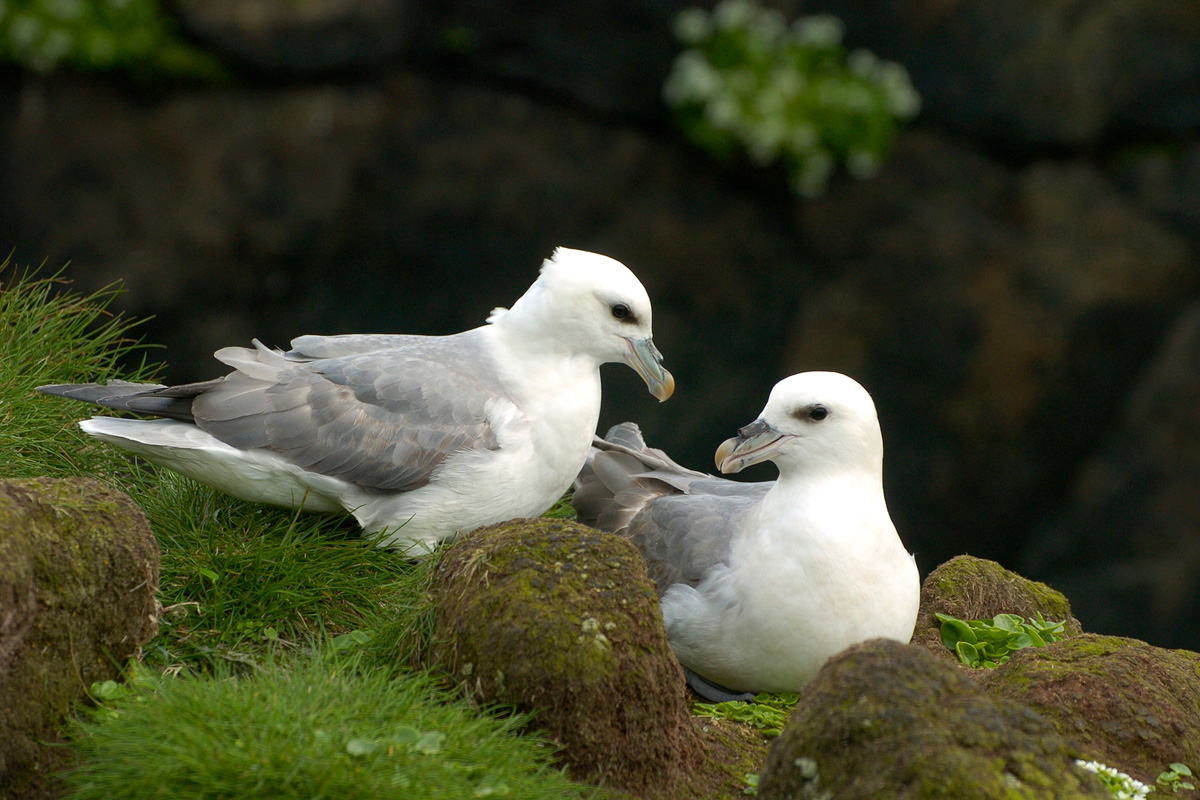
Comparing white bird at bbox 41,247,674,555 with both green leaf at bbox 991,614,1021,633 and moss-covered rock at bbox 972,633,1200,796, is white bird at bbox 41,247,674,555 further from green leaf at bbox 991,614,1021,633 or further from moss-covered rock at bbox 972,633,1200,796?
moss-covered rock at bbox 972,633,1200,796

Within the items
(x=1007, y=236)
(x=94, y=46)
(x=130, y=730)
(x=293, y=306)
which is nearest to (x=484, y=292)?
(x=293, y=306)

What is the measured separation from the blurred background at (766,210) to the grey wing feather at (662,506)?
15.4ft

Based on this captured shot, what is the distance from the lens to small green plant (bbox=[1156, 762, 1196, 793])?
3004mm

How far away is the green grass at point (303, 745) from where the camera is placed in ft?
8.38

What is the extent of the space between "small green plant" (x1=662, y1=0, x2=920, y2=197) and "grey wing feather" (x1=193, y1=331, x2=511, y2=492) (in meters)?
5.41

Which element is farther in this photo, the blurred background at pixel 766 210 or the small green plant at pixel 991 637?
the blurred background at pixel 766 210

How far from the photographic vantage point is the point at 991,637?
4074 mm

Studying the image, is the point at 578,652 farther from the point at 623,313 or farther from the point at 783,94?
the point at 783,94

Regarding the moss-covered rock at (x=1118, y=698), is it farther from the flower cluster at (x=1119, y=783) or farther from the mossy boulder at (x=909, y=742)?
the mossy boulder at (x=909, y=742)

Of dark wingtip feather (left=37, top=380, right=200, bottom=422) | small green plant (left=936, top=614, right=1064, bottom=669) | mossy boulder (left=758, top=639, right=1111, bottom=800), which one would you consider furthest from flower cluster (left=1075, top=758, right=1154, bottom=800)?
dark wingtip feather (left=37, top=380, right=200, bottom=422)

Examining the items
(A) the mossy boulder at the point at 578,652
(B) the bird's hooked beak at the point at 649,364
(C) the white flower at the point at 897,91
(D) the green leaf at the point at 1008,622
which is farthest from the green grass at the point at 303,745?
(C) the white flower at the point at 897,91

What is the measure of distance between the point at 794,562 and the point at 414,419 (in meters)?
1.34

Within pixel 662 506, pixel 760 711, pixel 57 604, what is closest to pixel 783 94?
pixel 662 506

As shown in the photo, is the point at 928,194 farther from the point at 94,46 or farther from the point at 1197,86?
the point at 94,46
